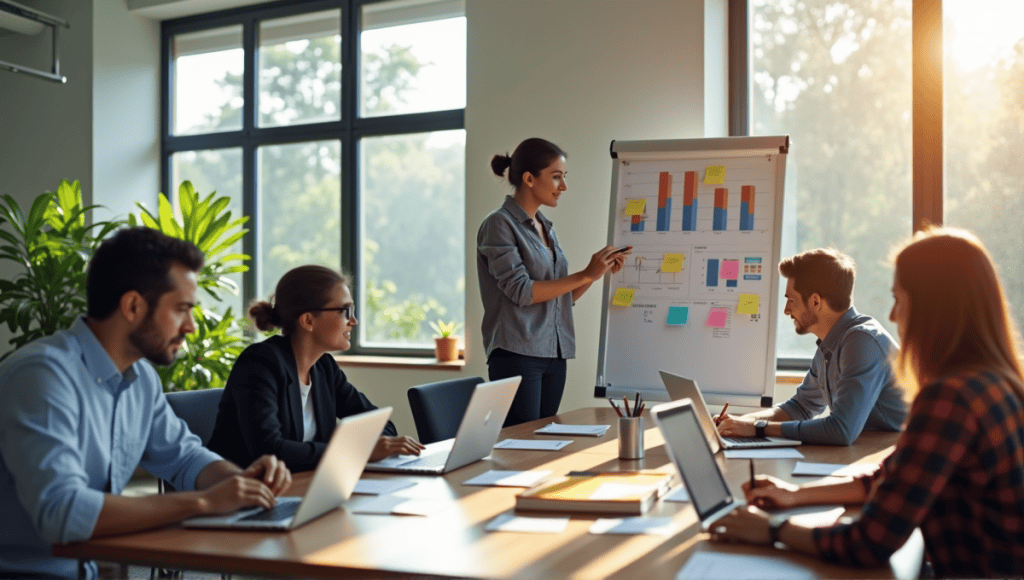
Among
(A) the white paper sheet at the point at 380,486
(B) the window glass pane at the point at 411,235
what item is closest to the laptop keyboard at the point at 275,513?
(A) the white paper sheet at the point at 380,486

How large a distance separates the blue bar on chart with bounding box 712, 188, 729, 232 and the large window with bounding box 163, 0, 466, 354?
185 centimetres

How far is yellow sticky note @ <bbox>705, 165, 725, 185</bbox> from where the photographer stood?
12.8 ft

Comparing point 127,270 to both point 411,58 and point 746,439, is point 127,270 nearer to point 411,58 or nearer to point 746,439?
point 746,439

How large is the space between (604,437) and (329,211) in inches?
135

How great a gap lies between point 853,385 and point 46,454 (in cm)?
199

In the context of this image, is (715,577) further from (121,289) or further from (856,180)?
(856,180)

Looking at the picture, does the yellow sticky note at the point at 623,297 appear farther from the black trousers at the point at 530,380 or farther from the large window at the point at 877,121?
the large window at the point at 877,121

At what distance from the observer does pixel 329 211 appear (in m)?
5.64

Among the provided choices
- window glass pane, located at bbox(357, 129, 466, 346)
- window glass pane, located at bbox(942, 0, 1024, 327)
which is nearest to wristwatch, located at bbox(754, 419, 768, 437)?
window glass pane, located at bbox(942, 0, 1024, 327)

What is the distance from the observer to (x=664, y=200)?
3.98m

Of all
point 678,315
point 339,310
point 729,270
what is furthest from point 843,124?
point 339,310

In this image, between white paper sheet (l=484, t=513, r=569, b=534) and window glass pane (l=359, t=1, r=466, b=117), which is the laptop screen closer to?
white paper sheet (l=484, t=513, r=569, b=534)

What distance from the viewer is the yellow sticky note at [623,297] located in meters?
3.93

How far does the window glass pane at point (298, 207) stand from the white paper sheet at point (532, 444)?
3265 mm
